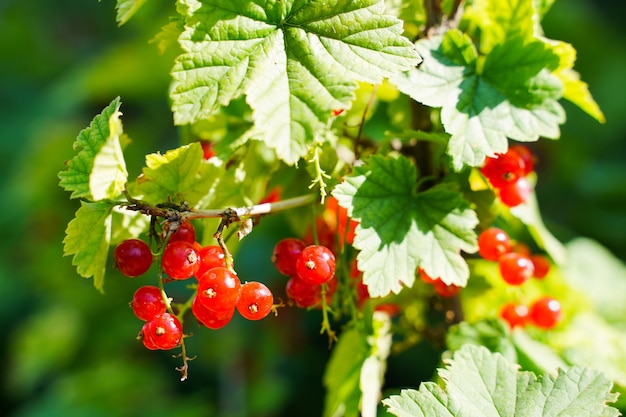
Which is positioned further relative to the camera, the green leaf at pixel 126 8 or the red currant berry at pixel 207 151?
the red currant berry at pixel 207 151

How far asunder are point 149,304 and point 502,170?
0.61m

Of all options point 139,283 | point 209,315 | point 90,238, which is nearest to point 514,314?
point 209,315

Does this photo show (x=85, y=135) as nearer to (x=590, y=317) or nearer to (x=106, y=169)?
(x=106, y=169)

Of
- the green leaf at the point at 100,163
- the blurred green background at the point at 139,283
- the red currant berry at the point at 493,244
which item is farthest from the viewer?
the blurred green background at the point at 139,283

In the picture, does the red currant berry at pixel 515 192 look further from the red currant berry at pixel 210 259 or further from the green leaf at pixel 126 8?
the green leaf at pixel 126 8

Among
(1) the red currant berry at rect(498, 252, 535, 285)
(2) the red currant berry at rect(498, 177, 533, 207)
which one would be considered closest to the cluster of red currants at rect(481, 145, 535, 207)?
(2) the red currant berry at rect(498, 177, 533, 207)

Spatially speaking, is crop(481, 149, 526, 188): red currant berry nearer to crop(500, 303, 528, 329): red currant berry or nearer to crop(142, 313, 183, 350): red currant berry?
crop(500, 303, 528, 329): red currant berry

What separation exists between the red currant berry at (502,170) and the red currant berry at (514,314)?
1.35 feet

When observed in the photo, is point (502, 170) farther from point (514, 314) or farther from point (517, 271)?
point (514, 314)

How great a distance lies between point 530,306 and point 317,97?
88cm

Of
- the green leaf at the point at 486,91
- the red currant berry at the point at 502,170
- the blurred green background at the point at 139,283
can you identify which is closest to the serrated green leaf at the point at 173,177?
the green leaf at the point at 486,91

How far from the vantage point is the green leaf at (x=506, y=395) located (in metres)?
0.97

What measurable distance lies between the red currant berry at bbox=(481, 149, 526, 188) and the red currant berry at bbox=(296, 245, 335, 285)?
1.06 feet

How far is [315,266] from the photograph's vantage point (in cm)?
101
